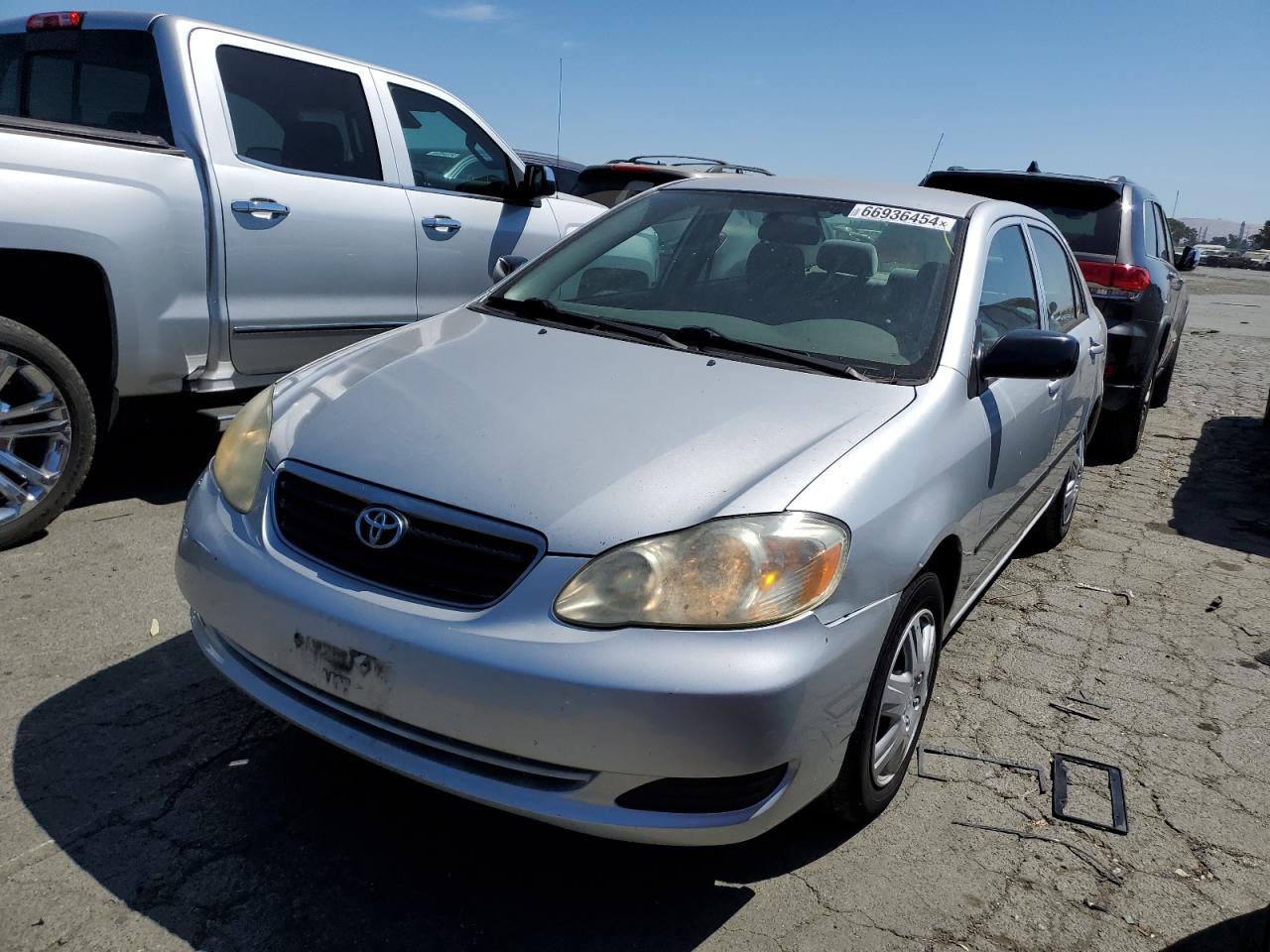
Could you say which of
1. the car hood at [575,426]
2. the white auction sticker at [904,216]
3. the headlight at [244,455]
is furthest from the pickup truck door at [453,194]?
the headlight at [244,455]

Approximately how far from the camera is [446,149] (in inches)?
231

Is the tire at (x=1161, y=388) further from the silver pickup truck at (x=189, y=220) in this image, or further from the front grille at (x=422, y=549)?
the front grille at (x=422, y=549)

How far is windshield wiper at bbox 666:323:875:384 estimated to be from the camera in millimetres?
3027

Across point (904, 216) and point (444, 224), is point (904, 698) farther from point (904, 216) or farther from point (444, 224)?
point (444, 224)

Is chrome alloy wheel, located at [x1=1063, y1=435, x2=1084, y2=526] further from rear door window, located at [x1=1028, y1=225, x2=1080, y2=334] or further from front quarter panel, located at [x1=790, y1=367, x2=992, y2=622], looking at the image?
front quarter panel, located at [x1=790, y1=367, x2=992, y2=622]

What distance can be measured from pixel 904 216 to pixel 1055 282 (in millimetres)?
1320

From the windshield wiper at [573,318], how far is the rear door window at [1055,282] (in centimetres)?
Answer: 186

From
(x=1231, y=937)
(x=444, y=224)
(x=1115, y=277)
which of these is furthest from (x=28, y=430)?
(x=1115, y=277)

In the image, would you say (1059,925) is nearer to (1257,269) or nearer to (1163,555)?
(1163,555)

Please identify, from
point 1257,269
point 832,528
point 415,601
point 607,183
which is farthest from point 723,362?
point 1257,269

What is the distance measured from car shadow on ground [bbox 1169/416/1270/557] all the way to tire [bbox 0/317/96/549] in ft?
17.3

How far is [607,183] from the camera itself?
8703mm

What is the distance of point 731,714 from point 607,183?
7172 millimetres

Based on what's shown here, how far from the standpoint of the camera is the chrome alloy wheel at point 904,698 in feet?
8.90
